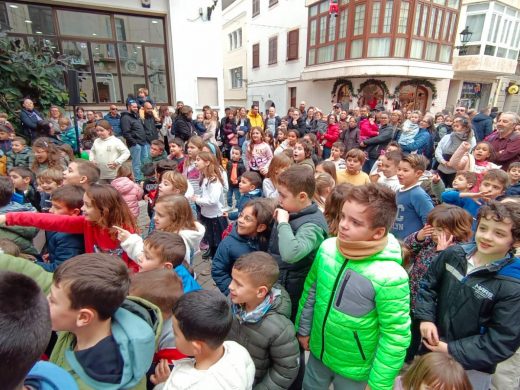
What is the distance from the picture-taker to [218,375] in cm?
126

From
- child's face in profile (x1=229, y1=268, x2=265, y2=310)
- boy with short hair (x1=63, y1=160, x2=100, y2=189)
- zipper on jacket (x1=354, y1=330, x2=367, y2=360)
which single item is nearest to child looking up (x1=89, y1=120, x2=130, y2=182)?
boy with short hair (x1=63, y1=160, x2=100, y2=189)

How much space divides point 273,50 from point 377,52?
30.8 feet

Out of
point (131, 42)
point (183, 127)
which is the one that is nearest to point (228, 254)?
point (183, 127)

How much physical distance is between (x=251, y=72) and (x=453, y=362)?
27.6 m

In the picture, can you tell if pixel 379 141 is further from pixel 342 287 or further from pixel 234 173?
pixel 342 287

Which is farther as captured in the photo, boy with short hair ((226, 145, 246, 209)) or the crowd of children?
boy with short hair ((226, 145, 246, 209))

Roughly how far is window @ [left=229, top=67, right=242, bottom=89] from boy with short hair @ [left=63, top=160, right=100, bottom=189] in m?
27.0

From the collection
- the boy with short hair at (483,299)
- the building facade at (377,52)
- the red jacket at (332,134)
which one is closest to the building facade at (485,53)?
the building facade at (377,52)

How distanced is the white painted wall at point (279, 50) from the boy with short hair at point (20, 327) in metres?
22.2

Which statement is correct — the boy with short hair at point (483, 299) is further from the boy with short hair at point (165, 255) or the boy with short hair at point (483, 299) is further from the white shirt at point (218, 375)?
the boy with short hair at point (165, 255)

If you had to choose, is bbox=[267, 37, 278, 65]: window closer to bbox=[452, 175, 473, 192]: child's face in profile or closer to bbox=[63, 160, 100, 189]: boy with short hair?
bbox=[452, 175, 473, 192]: child's face in profile

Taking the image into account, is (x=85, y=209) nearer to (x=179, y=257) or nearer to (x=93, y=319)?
(x=179, y=257)

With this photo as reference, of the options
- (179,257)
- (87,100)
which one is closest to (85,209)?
(179,257)

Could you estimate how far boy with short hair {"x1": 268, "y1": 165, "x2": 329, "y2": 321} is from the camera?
1.81 m
